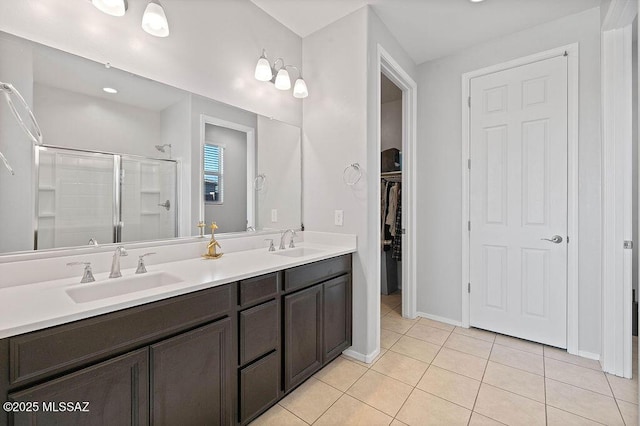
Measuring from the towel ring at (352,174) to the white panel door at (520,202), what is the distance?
4.27ft

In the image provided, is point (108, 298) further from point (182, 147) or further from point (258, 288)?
point (182, 147)

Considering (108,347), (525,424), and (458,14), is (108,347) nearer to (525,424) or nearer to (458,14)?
(525,424)

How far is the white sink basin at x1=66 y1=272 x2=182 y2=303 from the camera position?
4.16ft

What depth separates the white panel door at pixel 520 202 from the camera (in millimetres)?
2408

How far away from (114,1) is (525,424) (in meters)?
3.02

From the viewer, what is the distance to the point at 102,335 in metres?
1.03

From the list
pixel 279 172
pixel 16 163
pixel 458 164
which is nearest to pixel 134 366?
pixel 16 163

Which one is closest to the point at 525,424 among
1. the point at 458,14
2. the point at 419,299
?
the point at 419,299

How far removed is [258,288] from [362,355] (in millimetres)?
1182

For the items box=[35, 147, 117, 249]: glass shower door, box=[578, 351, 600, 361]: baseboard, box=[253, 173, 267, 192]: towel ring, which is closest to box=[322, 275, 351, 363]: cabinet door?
box=[253, 173, 267, 192]: towel ring

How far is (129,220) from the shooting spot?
1.63 metres

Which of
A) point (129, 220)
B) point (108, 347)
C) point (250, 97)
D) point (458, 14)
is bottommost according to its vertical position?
point (108, 347)

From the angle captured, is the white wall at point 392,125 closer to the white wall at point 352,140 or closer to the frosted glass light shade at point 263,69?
the white wall at point 352,140

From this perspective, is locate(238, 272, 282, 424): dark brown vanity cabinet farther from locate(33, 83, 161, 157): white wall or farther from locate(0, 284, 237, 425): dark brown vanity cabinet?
locate(33, 83, 161, 157): white wall
